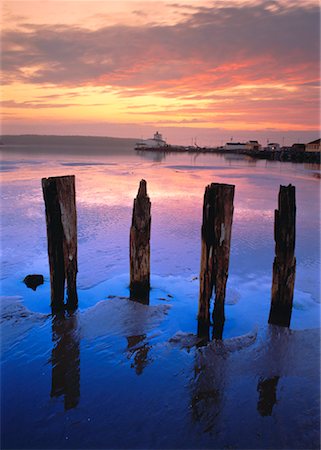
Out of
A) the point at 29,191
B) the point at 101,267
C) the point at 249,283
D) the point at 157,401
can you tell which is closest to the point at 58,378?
the point at 157,401

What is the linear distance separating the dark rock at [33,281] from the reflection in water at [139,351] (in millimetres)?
2482

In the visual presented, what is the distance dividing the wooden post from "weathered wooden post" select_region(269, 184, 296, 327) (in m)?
2.87

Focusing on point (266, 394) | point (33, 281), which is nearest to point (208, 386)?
point (266, 394)

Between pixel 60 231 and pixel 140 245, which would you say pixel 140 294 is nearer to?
pixel 140 245

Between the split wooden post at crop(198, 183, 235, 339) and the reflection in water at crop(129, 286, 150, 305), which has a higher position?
the split wooden post at crop(198, 183, 235, 339)

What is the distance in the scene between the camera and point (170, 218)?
1274cm

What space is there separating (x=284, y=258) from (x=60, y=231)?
314 centimetres

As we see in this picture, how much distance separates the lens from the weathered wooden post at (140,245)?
18.4ft

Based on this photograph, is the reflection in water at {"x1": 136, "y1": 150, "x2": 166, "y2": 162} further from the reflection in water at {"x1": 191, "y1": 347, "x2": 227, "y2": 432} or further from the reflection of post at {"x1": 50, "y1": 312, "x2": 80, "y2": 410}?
the reflection in water at {"x1": 191, "y1": 347, "x2": 227, "y2": 432}

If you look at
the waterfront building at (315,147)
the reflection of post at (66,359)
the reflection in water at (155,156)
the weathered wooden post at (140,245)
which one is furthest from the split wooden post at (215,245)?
the waterfront building at (315,147)

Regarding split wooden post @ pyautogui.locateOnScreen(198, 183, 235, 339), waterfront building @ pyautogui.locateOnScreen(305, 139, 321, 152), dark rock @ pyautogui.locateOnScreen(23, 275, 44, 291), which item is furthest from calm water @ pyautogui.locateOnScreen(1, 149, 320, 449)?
waterfront building @ pyautogui.locateOnScreen(305, 139, 321, 152)

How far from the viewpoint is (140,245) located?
5.68m

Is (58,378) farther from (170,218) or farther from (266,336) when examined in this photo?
(170,218)

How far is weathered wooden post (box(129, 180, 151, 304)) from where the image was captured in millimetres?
5617
